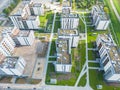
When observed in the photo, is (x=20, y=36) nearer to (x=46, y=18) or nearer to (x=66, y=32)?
(x=66, y=32)

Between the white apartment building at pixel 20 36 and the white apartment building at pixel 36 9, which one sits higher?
the white apartment building at pixel 36 9

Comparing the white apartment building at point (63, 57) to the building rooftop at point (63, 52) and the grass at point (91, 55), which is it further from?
the grass at point (91, 55)

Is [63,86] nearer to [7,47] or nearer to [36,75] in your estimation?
[36,75]

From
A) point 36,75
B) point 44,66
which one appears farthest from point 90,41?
point 36,75

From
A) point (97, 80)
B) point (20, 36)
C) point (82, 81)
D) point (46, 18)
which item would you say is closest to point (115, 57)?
point (97, 80)

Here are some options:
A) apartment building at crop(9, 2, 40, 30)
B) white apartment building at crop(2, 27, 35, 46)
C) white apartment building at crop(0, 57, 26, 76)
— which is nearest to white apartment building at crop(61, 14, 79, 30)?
apartment building at crop(9, 2, 40, 30)

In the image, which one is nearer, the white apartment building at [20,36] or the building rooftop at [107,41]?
the building rooftop at [107,41]

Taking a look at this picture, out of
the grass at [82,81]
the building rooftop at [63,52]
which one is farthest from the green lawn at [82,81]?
the building rooftop at [63,52]
